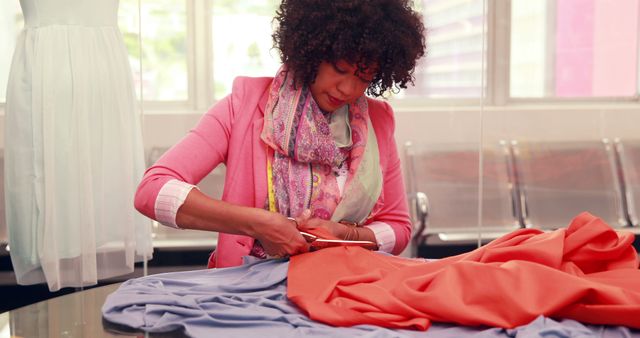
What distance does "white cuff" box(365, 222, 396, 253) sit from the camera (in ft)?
6.72

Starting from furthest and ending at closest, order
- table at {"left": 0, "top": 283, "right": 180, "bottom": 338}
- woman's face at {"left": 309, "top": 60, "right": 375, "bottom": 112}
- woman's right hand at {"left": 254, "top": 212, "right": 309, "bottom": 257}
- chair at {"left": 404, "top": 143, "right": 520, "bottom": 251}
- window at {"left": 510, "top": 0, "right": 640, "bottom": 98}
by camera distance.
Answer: window at {"left": 510, "top": 0, "right": 640, "bottom": 98}, chair at {"left": 404, "top": 143, "right": 520, "bottom": 251}, woman's face at {"left": 309, "top": 60, "right": 375, "bottom": 112}, woman's right hand at {"left": 254, "top": 212, "right": 309, "bottom": 257}, table at {"left": 0, "top": 283, "right": 180, "bottom": 338}

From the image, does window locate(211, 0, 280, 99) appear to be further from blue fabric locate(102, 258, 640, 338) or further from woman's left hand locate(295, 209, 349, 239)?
blue fabric locate(102, 258, 640, 338)

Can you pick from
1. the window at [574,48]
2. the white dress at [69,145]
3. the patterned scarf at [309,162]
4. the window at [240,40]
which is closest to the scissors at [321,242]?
the patterned scarf at [309,162]

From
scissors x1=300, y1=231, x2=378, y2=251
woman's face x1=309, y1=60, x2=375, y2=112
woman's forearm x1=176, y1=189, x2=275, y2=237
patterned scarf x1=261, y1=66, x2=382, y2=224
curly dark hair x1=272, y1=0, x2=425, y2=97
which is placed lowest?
scissors x1=300, y1=231, x2=378, y2=251

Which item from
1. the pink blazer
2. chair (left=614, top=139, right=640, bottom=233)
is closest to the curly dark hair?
the pink blazer

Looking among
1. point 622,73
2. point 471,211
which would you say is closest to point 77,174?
point 471,211

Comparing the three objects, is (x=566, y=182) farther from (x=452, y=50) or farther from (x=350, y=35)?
(x=350, y=35)

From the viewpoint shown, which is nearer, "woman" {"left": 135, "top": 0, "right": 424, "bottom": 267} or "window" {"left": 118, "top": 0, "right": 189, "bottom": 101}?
"woman" {"left": 135, "top": 0, "right": 424, "bottom": 267}

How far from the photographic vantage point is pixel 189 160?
1891mm

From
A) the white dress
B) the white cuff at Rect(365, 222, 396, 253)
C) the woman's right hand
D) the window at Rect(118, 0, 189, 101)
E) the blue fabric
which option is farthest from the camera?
the window at Rect(118, 0, 189, 101)

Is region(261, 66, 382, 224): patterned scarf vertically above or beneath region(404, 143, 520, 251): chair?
above

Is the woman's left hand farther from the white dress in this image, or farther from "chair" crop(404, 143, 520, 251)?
"chair" crop(404, 143, 520, 251)

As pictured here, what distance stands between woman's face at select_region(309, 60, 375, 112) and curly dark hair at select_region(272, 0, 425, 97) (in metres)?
0.02

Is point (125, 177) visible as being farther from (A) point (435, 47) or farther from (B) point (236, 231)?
(A) point (435, 47)
